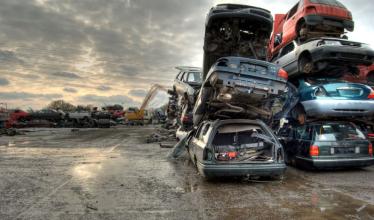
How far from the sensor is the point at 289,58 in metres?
11.6

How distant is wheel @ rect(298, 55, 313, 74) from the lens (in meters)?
10.5

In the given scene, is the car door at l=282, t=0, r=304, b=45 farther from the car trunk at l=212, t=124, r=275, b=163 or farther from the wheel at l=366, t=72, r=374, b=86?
the car trunk at l=212, t=124, r=275, b=163

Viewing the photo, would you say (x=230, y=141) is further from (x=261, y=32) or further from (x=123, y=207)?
(x=261, y=32)

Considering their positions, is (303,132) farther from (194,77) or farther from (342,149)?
(194,77)

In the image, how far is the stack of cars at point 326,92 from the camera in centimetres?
826

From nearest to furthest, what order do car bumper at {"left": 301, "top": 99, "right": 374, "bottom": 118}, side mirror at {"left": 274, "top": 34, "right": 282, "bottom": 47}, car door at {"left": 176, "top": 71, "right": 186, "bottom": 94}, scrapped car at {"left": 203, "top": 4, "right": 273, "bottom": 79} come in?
car bumper at {"left": 301, "top": 99, "right": 374, "bottom": 118}, scrapped car at {"left": 203, "top": 4, "right": 273, "bottom": 79}, side mirror at {"left": 274, "top": 34, "right": 282, "bottom": 47}, car door at {"left": 176, "top": 71, "right": 186, "bottom": 94}

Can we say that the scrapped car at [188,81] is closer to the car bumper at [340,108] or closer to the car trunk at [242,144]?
the car bumper at [340,108]

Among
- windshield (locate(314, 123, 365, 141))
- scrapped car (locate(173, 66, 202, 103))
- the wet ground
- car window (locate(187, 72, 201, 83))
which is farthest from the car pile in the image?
car window (locate(187, 72, 201, 83))

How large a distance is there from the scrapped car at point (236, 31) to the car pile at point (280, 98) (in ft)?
0.09

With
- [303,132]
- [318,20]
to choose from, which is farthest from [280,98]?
[318,20]

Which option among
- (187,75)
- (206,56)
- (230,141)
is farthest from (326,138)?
(187,75)

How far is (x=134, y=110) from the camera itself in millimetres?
42688

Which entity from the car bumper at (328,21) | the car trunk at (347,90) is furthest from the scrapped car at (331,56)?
the car trunk at (347,90)

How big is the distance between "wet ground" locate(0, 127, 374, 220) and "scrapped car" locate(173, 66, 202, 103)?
16.1 ft
